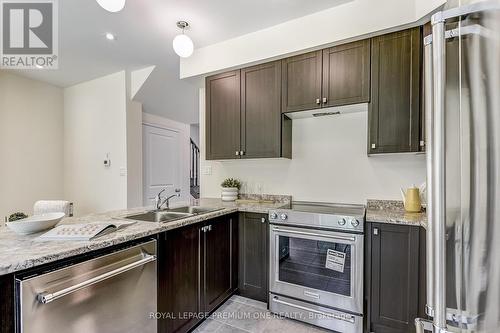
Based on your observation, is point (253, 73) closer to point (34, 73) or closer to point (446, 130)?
point (446, 130)

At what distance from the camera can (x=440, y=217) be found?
0.62 meters

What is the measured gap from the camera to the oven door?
191cm

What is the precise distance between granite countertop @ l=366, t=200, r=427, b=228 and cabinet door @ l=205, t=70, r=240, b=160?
151cm

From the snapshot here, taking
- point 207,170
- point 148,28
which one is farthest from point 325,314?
point 148,28

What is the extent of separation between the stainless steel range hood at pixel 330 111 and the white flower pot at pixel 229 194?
1.12m

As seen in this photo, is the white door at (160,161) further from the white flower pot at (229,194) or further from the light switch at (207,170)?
the white flower pot at (229,194)

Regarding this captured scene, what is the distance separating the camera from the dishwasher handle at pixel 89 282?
103cm

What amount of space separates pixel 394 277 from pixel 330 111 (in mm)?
1558

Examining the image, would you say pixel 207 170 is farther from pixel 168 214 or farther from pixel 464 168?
pixel 464 168

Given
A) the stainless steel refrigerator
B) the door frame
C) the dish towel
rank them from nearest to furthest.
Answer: the stainless steel refrigerator
the dish towel
the door frame

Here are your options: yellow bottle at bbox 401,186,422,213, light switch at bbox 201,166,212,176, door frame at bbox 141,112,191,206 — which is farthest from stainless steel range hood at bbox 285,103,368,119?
door frame at bbox 141,112,191,206

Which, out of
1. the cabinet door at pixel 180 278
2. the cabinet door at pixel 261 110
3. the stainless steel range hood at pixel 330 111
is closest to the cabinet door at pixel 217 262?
the cabinet door at pixel 180 278

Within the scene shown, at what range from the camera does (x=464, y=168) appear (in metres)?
0.60

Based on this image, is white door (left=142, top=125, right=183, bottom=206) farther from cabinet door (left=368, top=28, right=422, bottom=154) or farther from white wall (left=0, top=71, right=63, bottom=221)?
cabinet door (left=368, top=28, right=422, bottom=154)
